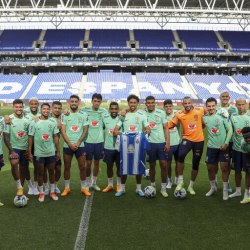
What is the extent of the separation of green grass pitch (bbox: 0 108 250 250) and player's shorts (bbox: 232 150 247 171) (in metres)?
0.71

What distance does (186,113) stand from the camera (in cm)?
697

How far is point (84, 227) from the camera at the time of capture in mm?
5188

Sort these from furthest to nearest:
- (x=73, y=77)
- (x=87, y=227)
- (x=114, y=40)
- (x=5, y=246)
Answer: (x=114, y=40)
(x=73, y=77)
(x=87, y=227)
(x=5, y=246)

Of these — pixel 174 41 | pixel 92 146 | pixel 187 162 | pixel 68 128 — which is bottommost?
pixel 187 162

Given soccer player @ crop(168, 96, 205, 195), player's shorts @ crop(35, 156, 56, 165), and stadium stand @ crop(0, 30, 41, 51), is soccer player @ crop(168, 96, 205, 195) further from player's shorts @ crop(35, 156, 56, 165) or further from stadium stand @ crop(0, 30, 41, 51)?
stadium stand @ crop(0, 30, 41, 51)

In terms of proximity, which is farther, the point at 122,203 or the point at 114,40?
the point at 114,40

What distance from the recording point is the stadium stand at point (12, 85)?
35125 millimetres

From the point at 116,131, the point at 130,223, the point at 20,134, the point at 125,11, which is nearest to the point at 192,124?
the point at 116,131

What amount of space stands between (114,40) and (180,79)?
12973 millimetres

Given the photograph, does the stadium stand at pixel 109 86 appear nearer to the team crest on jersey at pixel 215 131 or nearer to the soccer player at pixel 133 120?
the soccer player at pixel 133 120

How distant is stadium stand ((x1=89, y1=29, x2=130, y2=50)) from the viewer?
46.1m

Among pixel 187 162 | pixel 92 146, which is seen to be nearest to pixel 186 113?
pixel 92 146

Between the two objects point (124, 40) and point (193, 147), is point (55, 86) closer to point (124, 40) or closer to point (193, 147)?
point (124, 40)

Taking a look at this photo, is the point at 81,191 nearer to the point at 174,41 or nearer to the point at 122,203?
the point at 122,203
